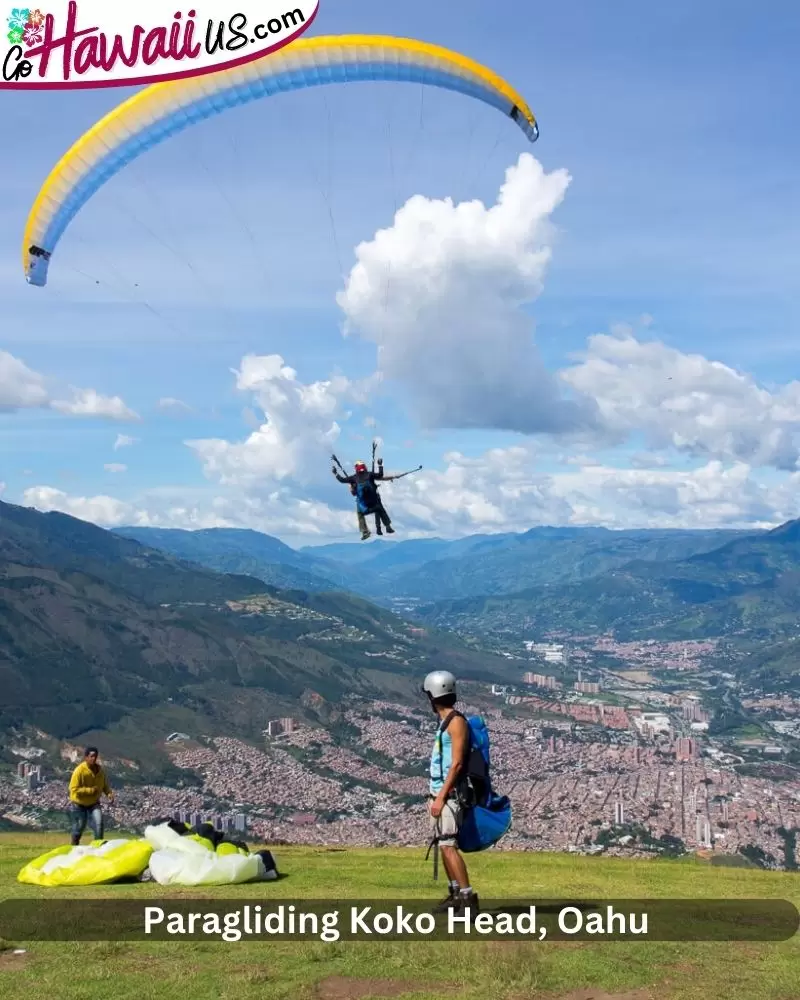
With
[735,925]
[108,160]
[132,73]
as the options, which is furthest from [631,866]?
[132,73]

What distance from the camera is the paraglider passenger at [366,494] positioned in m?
34.2

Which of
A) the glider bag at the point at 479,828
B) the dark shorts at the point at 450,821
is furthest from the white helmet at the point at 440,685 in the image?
the glider bag at the point at 479,828

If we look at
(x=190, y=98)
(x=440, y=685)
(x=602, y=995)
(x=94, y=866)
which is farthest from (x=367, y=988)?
(x=190, y=98)

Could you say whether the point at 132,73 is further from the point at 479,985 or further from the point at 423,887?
the point at 479,985

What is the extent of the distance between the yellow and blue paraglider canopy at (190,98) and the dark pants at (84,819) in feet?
54.4

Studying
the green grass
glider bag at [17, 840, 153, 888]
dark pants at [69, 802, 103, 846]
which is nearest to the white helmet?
the green grass

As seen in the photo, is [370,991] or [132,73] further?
[132,73]

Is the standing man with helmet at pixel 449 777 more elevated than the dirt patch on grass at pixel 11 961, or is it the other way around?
the standing man with helmet at pixel 449 777

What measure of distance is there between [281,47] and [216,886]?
23706 mm

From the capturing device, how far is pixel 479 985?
9.42 metres

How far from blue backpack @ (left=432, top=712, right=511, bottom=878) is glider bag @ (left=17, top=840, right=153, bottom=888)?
26.7 ft

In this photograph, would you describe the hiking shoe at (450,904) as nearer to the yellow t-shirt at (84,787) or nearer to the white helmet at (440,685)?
the white helmet at (440,685)

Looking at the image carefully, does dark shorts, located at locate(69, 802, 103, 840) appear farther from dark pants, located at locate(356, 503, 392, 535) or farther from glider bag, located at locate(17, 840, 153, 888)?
dark pants, located at locate(356, 503, 392, 535)
